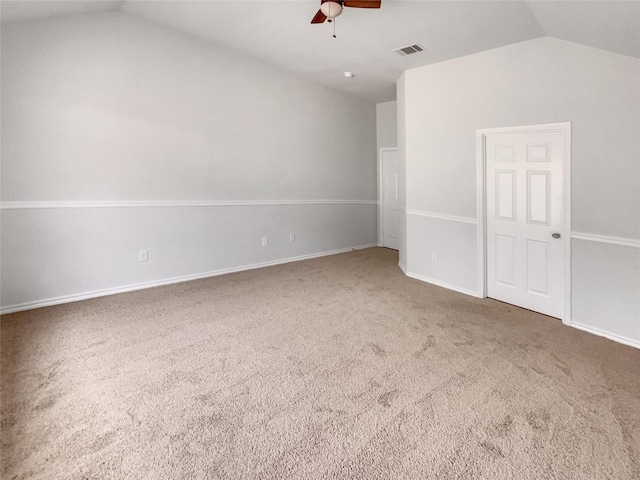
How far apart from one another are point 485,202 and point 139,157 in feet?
13.1

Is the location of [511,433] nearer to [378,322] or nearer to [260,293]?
[378,322]

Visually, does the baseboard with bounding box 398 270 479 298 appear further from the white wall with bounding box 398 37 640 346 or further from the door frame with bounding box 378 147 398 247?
the door frame with bounding box 378 147 398 247

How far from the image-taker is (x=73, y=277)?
3.67m

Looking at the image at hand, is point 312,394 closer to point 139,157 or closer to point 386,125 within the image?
point 139,157

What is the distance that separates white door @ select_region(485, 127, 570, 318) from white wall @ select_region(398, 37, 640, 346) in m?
0.17

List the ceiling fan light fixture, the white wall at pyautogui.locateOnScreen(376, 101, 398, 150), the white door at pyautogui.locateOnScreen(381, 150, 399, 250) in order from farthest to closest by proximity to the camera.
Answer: the white door at pyautogui.locateOnScreen(381, 150, 399, 250) < the white wall at pyautogui.locateOnScreen(376, 101, 398, 150) < the ceiling fan light fixture

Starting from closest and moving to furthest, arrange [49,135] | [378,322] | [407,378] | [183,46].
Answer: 1. [407,378]
2. [378,322]
3. [49,135]
4. [183,46]

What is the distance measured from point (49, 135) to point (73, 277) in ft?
4.76

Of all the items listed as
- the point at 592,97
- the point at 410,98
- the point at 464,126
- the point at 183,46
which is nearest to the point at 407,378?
the point at 592,97

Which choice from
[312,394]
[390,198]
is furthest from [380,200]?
[312,394]

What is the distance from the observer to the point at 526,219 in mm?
3557

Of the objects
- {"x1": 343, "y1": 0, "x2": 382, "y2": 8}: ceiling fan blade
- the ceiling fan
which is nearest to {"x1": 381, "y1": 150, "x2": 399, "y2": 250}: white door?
the ceiling fan

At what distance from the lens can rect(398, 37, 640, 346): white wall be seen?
109 inches

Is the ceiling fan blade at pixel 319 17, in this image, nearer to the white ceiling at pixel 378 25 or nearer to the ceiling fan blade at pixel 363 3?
the white ceiling at pixel 378 25
